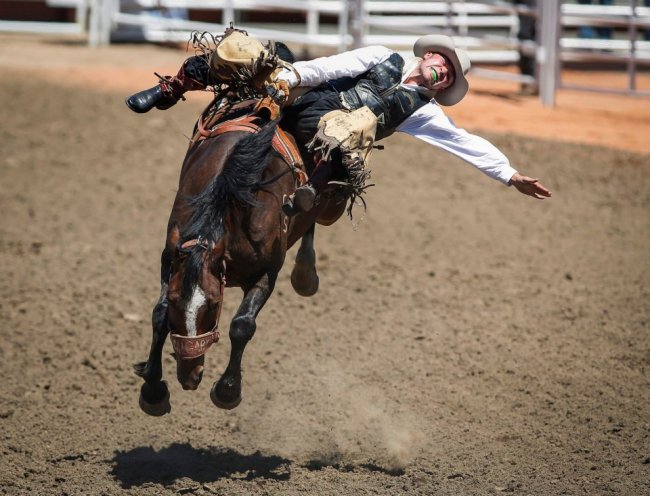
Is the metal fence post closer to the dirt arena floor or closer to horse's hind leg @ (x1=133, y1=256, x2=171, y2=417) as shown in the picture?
the dirt arena floor

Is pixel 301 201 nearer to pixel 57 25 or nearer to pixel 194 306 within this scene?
pixel 194 306

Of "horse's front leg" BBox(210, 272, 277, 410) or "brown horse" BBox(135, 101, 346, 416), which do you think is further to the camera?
"horse's front leg" BBox(210, 272, 277, 410)

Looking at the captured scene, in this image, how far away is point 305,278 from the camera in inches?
211

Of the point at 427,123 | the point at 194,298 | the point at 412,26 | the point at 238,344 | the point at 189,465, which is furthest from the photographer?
the point at 412,26

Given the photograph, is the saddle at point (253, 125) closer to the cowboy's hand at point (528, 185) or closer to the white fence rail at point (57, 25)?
the cowboy's hand at point (528, 185)

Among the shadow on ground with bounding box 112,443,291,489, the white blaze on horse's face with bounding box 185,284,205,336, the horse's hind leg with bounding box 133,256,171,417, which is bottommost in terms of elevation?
the shadow on ground with bounding box 112,443,291,489

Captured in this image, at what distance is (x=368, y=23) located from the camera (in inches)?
483

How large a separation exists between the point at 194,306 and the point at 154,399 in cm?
63

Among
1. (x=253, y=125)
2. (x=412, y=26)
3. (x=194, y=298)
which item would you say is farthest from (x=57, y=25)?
(x=194, y=298)

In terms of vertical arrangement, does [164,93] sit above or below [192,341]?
above

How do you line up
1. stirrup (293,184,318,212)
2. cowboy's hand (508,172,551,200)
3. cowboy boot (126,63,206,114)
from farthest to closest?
cowboy's hand (508,172,551,200) < cowboy boot (126,63,206,114) < stirrup (293,184,318,212)

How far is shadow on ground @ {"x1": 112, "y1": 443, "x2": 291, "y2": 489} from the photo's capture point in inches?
173

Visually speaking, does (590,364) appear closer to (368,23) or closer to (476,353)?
(476,353)

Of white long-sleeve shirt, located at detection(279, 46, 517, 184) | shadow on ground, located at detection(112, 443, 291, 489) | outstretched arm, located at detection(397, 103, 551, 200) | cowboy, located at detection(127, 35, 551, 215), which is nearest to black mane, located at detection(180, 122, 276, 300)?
cowboy, located at detection(127, 35, 551, 215)
